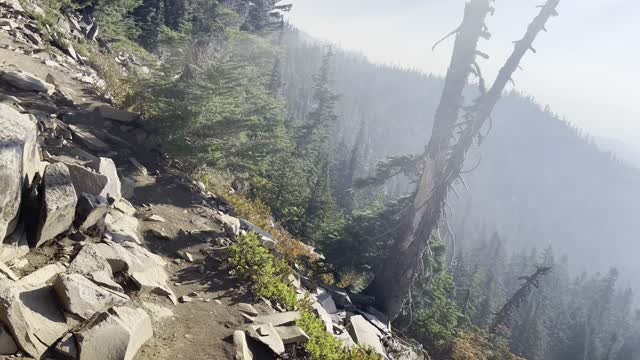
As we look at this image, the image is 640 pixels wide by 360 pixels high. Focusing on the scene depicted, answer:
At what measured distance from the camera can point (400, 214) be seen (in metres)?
14.0

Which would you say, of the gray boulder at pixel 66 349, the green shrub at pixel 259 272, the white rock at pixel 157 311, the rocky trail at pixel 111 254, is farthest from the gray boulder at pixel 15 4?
the gray boulder at pixel 66 349

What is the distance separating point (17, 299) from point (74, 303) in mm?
682

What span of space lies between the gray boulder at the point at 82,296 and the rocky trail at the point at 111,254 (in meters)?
0.01

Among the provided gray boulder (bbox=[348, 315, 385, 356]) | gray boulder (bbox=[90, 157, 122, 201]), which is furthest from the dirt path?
gray boulder (bbox=[348, 315, 385, 356])

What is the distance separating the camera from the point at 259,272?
841cm

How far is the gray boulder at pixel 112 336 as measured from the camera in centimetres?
468

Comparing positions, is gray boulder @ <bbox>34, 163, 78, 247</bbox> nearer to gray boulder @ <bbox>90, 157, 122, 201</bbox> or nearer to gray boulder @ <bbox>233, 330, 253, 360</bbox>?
gray boulder @ <bbox>90, 157, 122, 201</bbox>

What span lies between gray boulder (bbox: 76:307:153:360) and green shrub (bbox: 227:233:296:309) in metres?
2.94

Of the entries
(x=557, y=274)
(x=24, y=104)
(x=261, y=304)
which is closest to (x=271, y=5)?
(x=24, y=104)

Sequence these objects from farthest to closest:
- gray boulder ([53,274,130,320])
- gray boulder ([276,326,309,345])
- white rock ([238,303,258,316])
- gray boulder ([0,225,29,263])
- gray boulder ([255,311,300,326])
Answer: white rock ([238,303,258,316])
gray boulder ([255,311,300,326])
gray boulder ([276,326,309,345])
gray boulder ([0,225,29,263])
gray boulder ([53,274,130,320])

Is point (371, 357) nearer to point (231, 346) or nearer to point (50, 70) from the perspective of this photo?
point (231, 346)

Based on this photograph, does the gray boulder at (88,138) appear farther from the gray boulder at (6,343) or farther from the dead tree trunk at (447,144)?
the dead tree trunk at (447,144)

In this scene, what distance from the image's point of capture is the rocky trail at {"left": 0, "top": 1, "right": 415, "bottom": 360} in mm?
4941

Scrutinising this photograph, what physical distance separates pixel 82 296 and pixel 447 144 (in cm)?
957
